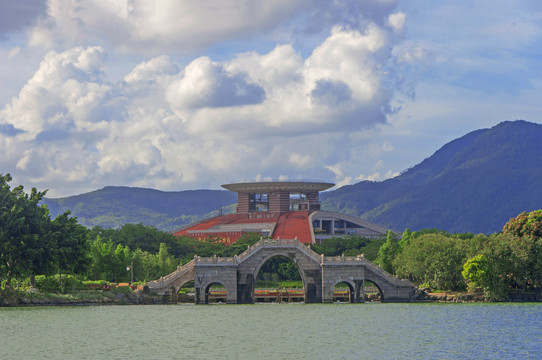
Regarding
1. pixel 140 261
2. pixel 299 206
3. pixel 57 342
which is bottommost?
pixel 57 342

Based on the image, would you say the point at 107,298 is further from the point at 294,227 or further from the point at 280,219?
the point at 280,219

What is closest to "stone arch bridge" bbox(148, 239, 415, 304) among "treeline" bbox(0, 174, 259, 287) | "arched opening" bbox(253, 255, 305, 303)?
"treeline" bbox(0, 174, 259, 287)

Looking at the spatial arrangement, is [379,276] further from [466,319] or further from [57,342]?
[57,342]

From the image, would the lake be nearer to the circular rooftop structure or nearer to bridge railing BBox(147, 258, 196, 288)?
bridge railing BBox(147, 258, 196, 288)

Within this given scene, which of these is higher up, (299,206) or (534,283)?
(299,206)

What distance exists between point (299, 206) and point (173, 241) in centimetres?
4972

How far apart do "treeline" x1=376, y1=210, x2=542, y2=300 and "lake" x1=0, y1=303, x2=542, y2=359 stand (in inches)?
232

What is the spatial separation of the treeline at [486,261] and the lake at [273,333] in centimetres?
589

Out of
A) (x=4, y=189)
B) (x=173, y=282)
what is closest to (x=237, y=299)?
(x=173, y=282)

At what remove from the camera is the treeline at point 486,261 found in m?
82.8

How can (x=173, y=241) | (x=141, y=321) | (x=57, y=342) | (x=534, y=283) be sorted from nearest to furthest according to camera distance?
(x=57, y=342) → (x=141, y=321) → (x=534, y=283) → (x=173, y=241)

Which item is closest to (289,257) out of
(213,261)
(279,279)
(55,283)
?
(213,261)

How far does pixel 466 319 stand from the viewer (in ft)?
209

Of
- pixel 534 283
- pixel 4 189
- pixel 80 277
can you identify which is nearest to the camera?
pixel 4 189
